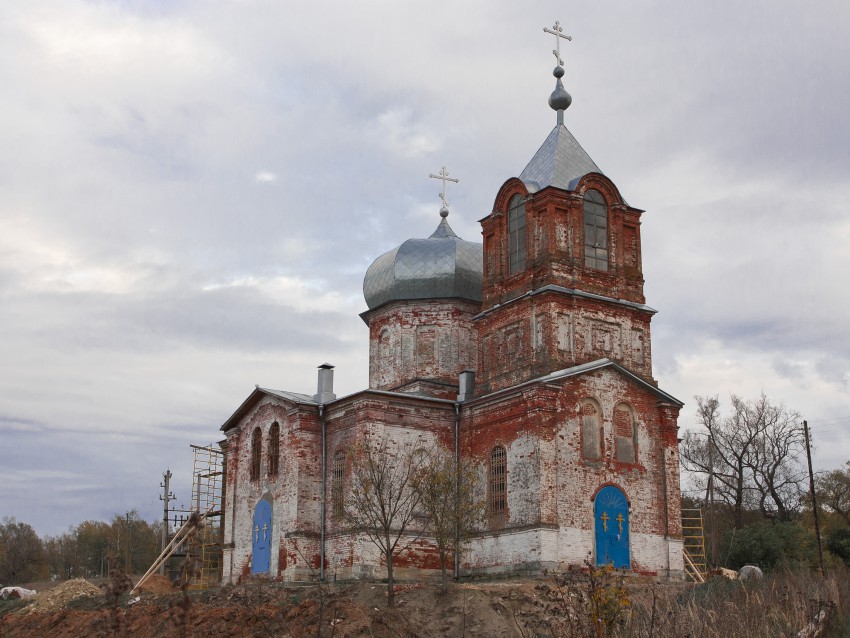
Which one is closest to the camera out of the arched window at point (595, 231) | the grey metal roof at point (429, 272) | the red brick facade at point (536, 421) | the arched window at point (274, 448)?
the red brick facade at point (536, 421)

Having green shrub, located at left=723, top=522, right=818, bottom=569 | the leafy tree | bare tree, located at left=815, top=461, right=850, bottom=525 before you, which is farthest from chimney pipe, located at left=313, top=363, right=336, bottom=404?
the leafy tree

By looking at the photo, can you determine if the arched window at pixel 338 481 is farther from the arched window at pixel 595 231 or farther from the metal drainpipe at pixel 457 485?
the arched window at pixel 595 231

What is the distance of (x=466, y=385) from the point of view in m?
32.6

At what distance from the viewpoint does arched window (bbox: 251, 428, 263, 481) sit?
3422 cm

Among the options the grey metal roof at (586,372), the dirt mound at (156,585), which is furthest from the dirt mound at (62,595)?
the grey metal roof at (586,372)

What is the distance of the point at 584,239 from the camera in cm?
3147

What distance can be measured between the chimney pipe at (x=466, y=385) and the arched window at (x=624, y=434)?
504cm

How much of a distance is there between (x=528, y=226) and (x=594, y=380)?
18.1 ft

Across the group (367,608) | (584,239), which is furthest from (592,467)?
(367,608)

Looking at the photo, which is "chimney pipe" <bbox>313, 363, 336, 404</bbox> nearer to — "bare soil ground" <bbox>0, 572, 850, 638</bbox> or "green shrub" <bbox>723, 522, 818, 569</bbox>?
"bare soil ground" <bbox>0, 572, 850, 638</bbox>

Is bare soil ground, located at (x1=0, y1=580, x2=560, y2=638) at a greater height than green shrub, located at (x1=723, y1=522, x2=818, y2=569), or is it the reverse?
green shrub, located at (x1=723, y1=522, x2=818, y2=569)

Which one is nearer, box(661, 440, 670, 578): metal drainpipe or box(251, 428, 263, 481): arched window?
box(661, 440, 670, 578): metal drainpipe

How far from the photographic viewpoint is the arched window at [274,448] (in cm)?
3297

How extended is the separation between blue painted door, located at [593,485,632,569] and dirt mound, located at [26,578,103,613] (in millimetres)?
15192
